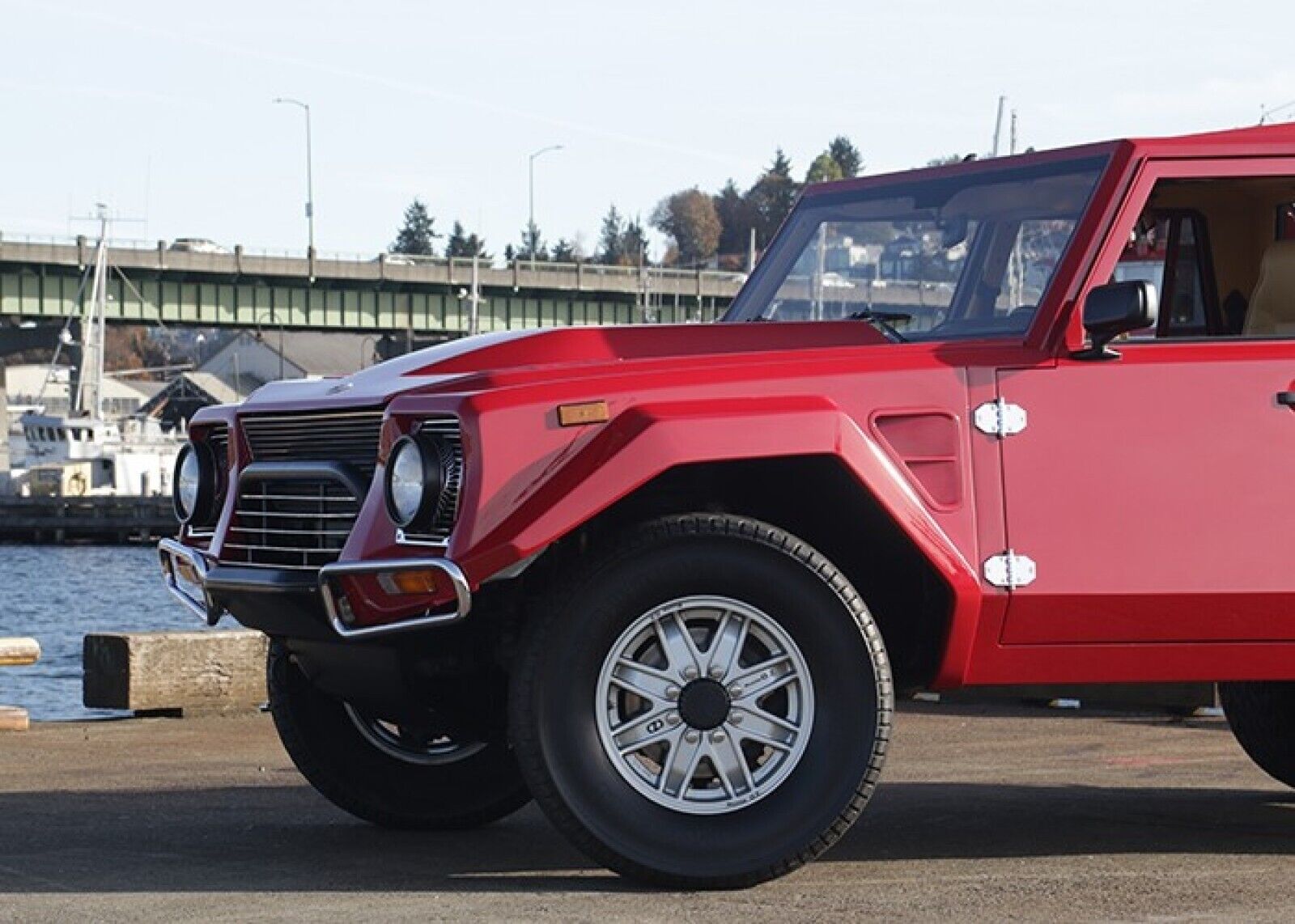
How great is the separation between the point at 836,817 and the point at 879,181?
254 centimetres

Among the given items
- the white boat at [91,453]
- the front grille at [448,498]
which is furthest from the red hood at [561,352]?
the white boat at [91,453]

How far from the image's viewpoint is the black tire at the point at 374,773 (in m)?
7.66

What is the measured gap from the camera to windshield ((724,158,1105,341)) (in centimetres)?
716

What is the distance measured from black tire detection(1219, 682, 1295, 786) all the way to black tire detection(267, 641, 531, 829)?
2.53 metres

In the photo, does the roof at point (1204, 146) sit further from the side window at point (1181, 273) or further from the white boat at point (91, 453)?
the white boat at point (91, 453)

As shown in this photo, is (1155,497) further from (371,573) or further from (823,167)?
(823,167)

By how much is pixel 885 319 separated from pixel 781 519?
101cm

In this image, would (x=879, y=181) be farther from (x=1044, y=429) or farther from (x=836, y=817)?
(x=836, y=817)

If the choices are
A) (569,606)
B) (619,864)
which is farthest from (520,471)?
(619,864)

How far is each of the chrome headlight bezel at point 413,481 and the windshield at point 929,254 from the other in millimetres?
1604

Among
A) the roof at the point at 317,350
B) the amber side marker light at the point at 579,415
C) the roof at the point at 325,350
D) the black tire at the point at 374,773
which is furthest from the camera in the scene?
the roof at the point at 325,350

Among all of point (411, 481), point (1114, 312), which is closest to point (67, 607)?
point (411, 481)

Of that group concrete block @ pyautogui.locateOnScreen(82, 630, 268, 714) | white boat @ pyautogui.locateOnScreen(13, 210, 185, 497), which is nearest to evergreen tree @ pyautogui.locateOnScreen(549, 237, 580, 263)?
white boat @ pyautogui.locateOnScreen(13, 210, 185, 497)

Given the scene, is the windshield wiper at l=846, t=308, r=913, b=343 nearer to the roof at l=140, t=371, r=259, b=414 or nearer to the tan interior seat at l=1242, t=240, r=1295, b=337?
the tan interior seat at l=1242, t=240, r=1295, b=337
